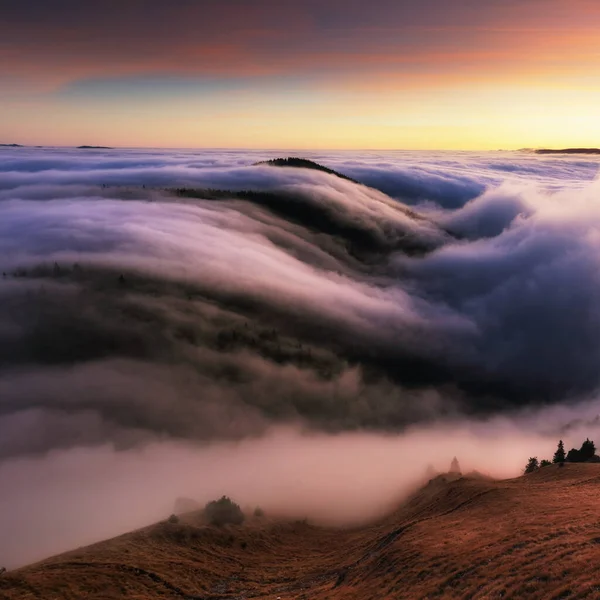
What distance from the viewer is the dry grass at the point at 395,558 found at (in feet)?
113

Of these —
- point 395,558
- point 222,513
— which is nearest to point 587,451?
point 395,558

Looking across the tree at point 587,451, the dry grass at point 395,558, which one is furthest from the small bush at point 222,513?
the tree at point 587,451

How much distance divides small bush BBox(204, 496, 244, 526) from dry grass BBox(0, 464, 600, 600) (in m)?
4.13

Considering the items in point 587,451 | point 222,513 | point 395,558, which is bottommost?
point 222,513

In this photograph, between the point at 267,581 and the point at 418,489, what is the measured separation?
8286cm

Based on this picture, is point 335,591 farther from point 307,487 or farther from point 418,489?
point 307,487

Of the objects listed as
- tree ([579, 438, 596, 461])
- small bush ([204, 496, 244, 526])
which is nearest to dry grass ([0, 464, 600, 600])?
small bush ([204, 496, 244, 526])

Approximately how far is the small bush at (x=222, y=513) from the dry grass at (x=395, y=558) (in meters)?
4.13

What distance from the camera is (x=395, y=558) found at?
48719 millimetres

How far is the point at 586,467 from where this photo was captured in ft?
246

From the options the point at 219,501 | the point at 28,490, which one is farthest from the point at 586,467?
the point at 28,490

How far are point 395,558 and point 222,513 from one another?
6541cm

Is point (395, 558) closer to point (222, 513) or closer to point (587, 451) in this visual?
point (222, 513)

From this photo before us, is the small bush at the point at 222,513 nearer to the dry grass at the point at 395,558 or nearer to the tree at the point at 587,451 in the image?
the dry grass at the point at 395,558
